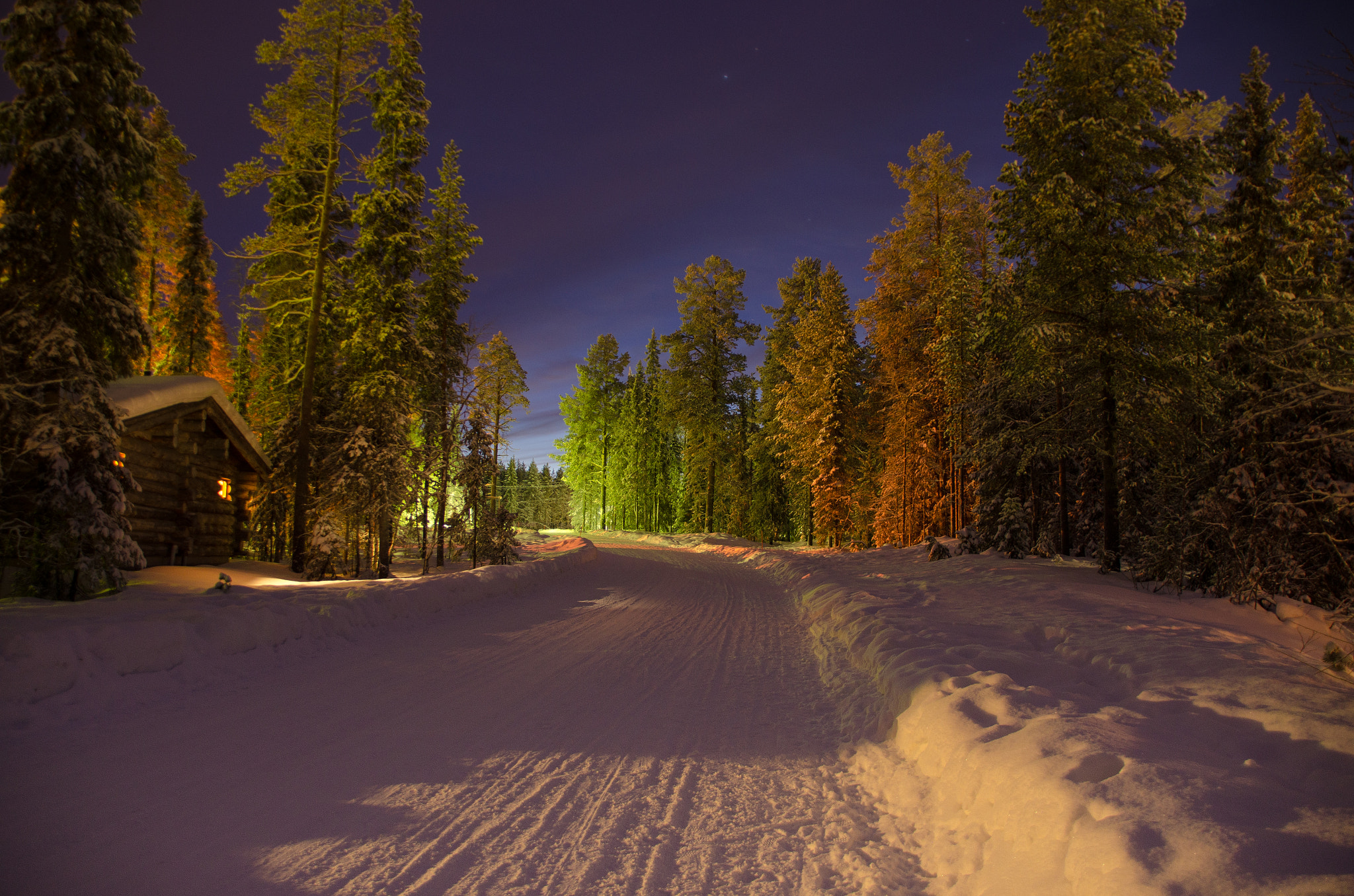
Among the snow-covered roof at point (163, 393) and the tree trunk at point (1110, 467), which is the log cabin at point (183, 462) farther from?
the tree trunk at point (1110, 467)

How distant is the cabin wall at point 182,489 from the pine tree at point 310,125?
1.87 m

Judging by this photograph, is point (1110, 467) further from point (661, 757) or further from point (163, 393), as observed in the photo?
point (163, 393)

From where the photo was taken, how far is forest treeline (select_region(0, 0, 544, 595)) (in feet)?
27.7

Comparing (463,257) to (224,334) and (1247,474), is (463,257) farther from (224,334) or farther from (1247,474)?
(1247,474)

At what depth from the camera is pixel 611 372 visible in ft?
165

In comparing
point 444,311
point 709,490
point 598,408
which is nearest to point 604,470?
point 598,408

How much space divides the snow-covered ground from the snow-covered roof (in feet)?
20.1

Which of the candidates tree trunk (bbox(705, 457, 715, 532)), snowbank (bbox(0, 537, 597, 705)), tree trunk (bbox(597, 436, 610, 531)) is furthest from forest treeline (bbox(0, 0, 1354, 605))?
tree trunk (bbox(597, 436, 610, 531))

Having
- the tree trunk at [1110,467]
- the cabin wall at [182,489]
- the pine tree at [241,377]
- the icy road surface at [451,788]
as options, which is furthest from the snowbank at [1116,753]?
the pine tree at [241,377]

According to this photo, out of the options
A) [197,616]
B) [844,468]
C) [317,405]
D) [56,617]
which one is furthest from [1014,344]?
[317,405]

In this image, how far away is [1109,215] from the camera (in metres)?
12.5

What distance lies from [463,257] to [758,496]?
24286 mm

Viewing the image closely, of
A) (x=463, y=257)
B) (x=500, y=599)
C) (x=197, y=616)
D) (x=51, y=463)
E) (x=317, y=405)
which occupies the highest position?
(x=463, y=257)

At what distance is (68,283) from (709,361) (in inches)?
1178
